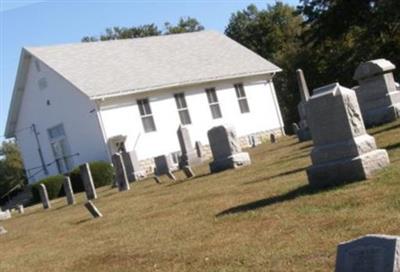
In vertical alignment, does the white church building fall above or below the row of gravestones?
above

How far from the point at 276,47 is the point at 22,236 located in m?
54.9

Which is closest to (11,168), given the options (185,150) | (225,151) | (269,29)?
(269,29)

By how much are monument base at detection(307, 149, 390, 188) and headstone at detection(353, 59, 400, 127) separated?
10293 mm

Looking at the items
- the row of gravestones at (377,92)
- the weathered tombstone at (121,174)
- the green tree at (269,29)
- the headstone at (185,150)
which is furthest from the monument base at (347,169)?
the green tree at (269,29)

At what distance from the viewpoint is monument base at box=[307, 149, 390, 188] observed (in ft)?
34.5

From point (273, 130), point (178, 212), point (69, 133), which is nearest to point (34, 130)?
point (69, 133)

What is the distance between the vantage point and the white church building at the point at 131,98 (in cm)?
3456

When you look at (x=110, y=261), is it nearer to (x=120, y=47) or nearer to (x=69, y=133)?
(x=69, y=133)

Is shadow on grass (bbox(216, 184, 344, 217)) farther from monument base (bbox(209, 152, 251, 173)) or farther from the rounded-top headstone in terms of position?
the rounded-top headstone

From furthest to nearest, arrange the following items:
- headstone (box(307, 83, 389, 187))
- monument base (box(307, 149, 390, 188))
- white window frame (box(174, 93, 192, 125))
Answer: white window frame (box(174, 93, 192, 125))
headstone (box(307, 83, 389, 187))
monument base (box(307, 149, 390, 188))

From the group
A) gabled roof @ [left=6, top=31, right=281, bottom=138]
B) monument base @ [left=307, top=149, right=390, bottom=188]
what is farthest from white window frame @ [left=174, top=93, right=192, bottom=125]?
monument base @ [left=307, top=149, right=390, bottom=188]

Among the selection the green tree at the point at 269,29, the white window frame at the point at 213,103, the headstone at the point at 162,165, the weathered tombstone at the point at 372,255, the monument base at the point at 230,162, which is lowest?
the weathered tombstone at the point at 372,255

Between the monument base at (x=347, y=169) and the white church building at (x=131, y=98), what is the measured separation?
76.5 feet

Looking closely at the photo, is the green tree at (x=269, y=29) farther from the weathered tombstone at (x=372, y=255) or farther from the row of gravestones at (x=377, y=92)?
the weathered tombstone at (x=372, y=255)
